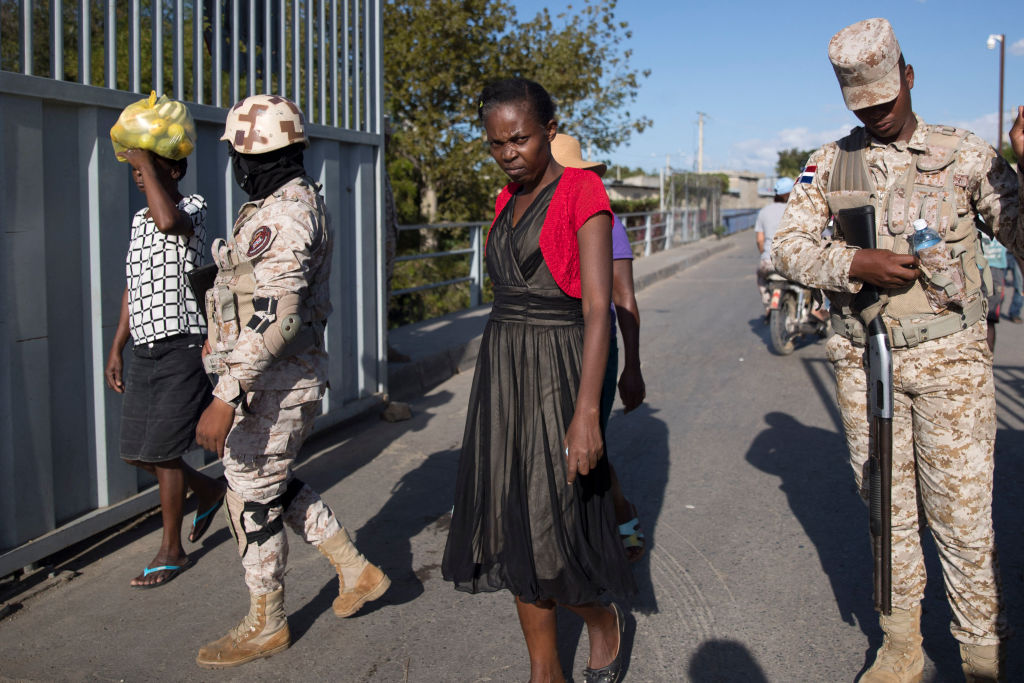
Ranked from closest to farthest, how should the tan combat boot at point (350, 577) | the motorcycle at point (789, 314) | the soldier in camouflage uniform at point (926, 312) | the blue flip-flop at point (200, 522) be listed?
the soldier in camouflage uniform at point (926, 312) < the tan combat boot at point (350, 577) < the blue flip-flop at point (200, 522) < the motorcycle at point (789, 314)

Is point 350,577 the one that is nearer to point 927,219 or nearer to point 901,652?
point 901,652

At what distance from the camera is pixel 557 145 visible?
12.4 feet

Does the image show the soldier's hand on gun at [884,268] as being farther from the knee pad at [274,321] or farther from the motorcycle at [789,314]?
the motorcycle at [789,314]

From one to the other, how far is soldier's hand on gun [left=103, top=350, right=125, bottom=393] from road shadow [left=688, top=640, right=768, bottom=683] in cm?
258

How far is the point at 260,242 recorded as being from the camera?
2.94 meters

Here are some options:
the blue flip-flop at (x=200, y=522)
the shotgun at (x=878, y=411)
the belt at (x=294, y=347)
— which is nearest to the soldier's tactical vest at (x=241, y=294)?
the belt at (x=294, y=347)

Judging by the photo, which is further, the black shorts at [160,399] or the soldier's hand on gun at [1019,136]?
the black shorts at [160,399]

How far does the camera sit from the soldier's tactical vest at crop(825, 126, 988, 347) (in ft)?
8.89

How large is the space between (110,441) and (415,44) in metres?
15.3

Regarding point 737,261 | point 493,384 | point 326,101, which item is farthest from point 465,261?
point 493,384

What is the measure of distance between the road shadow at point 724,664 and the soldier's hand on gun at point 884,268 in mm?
1360

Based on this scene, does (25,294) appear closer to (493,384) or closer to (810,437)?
(493,384)

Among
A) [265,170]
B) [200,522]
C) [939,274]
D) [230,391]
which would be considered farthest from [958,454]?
[200,522]

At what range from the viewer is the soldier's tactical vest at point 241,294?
3.00 m
